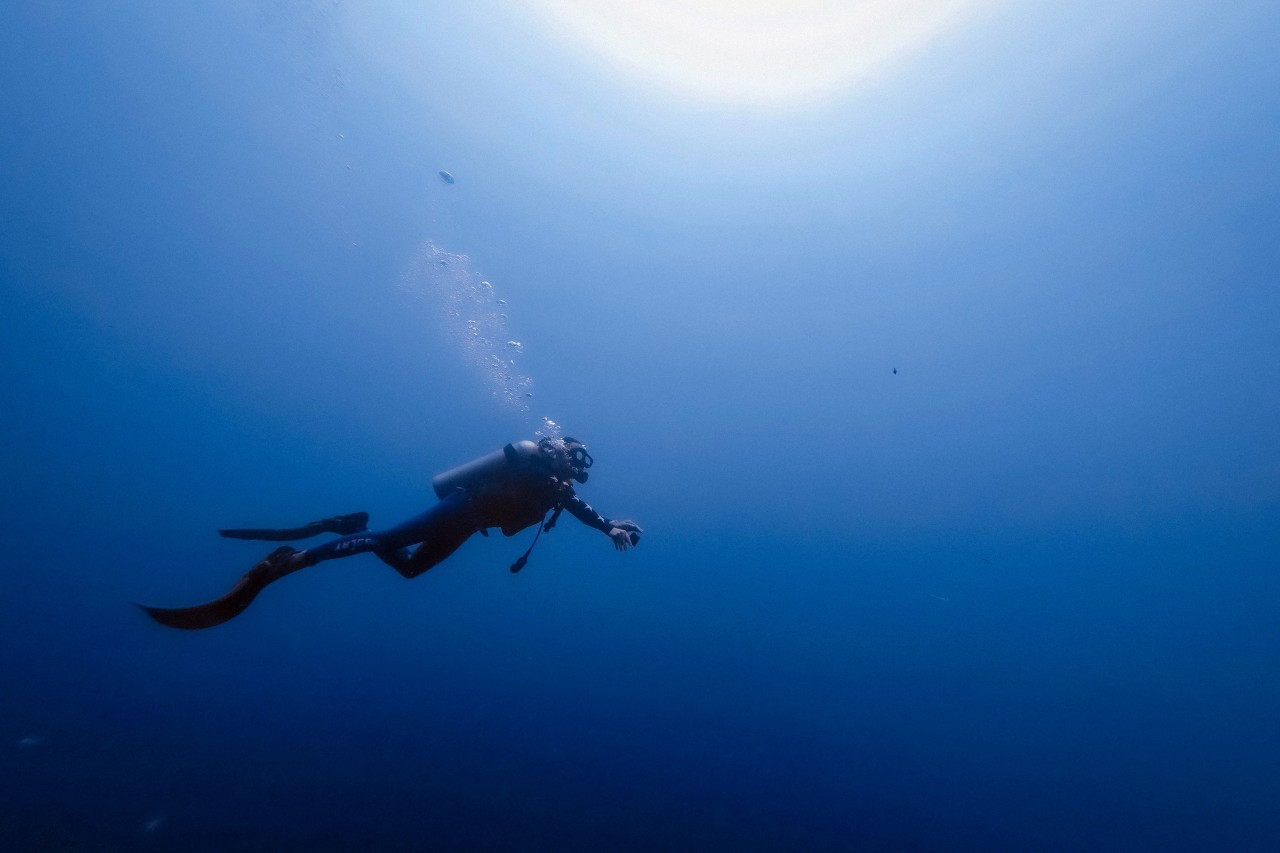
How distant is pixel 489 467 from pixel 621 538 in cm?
134

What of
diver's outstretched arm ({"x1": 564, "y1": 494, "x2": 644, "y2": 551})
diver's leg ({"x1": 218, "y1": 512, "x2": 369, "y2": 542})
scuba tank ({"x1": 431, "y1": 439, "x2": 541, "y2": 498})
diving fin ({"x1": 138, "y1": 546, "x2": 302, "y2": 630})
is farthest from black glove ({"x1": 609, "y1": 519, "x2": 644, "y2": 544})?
diving fin ({"x1": 138, "y1": 546, "x2": 302, "y2": 630})

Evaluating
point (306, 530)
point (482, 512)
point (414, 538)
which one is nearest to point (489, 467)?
point (482, 512)

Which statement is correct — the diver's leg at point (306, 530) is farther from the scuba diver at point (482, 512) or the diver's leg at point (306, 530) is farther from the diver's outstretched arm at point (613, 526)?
the diver's outstretched arm at point (613, 526)

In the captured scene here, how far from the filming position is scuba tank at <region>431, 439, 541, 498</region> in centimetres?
454

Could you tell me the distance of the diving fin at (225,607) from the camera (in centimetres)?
375

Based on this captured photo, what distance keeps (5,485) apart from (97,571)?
9.20 meters

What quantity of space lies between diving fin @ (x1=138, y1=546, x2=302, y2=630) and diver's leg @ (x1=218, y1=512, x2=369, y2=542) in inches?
16.2

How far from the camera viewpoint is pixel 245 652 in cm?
2312

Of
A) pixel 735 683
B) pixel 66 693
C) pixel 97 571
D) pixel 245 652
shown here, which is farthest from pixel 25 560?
pixel 735 683

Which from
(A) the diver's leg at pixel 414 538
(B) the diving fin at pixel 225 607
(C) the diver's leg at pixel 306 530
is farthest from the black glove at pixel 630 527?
(B) the diving fin at pixel 225 607

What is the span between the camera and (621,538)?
14.3ft

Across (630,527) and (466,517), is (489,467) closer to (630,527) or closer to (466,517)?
(466,517)

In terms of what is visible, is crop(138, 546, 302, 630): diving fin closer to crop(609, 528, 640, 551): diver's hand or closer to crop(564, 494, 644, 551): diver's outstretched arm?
crop(564, 494, 644, 551): diver's outstretched arm

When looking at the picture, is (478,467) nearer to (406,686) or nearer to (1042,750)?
(406,686)
